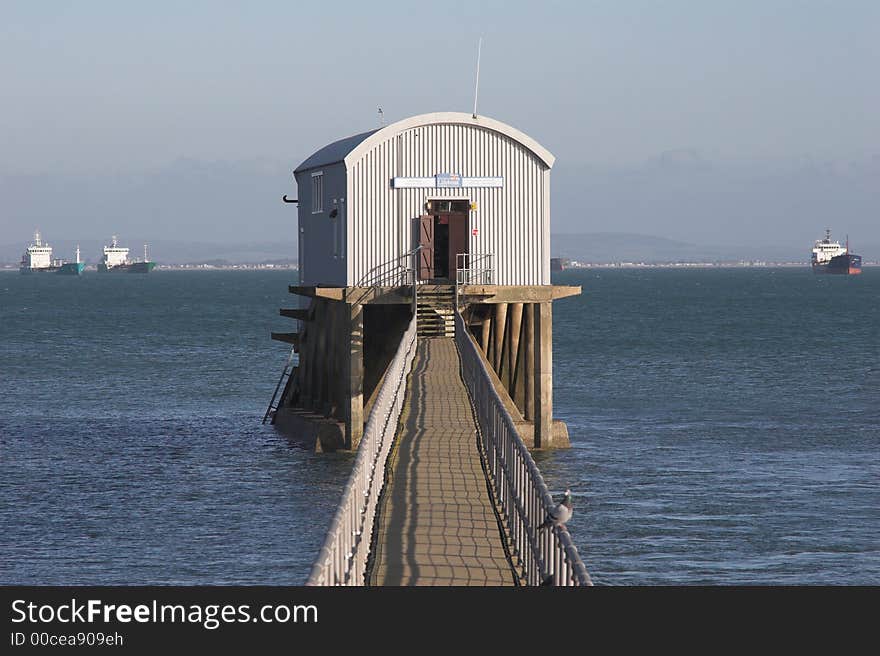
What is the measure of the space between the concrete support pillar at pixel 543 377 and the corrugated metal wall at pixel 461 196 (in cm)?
101

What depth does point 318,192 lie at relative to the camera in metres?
43.3

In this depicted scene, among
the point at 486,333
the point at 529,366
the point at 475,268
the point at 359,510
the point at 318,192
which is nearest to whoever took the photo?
the point at 359,510

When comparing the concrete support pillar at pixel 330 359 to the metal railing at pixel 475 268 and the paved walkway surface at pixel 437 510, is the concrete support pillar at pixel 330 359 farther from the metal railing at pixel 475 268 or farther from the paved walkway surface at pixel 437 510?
the paved walkway surface at pixel 437 510

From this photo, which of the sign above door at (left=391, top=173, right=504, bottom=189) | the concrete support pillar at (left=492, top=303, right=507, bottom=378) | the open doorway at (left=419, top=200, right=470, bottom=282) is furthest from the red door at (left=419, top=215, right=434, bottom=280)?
the concrete support pillar at (left=492, top=303, right=507, bottom=378)

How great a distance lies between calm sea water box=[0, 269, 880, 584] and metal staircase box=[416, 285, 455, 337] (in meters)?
4.24

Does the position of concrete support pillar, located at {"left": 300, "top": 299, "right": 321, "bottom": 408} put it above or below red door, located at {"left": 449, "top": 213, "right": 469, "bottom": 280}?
below

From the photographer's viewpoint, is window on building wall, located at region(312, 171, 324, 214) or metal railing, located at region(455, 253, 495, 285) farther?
window on building wall, located at region(312, 171, 324, 214)

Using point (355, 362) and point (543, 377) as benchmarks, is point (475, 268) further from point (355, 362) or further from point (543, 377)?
point (355, 362)

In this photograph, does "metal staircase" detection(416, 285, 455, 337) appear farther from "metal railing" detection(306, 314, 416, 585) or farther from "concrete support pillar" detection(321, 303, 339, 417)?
"metal railing" detection(306, 314, 416, 585)

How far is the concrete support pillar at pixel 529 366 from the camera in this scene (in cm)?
4216

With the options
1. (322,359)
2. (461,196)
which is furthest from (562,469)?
Answer: (322,359)

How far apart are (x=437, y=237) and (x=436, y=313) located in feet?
6.78

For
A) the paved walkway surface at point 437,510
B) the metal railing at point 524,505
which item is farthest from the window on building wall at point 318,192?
the metal railing at point 524,505

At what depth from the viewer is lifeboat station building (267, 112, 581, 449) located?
39656 mm
